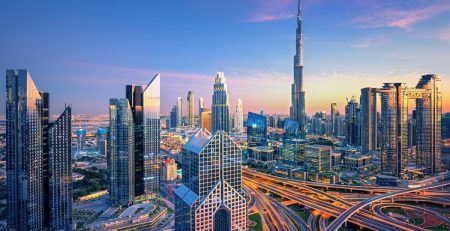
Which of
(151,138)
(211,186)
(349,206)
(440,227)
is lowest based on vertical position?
(440,227)

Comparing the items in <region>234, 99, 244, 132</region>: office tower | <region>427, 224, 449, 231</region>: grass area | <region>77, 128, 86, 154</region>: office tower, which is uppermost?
<region>234, 99, 244, 132</region>: office tower

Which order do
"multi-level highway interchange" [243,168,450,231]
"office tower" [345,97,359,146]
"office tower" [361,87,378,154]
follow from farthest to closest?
"office tower" [345,97,359,146] < "office tower" [361,87,378,154] < "multi-level highway interchange" [243,168,450,231]

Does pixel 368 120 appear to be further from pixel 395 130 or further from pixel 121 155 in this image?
pixel 121 155

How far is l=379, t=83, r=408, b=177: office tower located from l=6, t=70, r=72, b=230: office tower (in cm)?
5434

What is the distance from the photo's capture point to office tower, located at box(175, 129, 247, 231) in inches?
899

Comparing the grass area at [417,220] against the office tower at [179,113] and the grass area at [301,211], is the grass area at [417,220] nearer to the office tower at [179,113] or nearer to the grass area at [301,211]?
the grass area at [301,211]

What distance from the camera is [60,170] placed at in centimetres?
3095

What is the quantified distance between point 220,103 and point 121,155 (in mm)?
45813

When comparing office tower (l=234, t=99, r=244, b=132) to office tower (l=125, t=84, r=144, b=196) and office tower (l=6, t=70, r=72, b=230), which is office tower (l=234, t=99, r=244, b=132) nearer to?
office tower (l=125, t=84, r=144, b=196)

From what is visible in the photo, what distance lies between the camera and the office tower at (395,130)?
58.3 meters

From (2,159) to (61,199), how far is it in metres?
19.3

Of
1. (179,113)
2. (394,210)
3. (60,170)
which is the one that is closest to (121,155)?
(60,170)

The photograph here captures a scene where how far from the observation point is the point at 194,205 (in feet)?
74.3

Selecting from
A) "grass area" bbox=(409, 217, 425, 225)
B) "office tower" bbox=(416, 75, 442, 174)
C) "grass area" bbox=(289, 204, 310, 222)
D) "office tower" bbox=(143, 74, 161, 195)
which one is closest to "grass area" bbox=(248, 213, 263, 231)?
"grass area" bbox=(289, 204, 310, 222)
